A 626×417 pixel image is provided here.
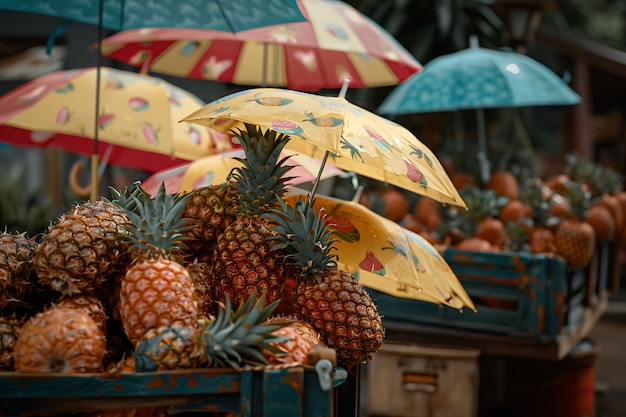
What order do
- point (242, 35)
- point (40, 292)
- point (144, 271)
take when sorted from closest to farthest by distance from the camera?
point (144, 271) < point (40, 292) < point (242, 35)

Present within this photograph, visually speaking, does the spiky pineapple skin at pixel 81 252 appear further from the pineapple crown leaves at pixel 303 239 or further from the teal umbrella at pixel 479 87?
the teal umbrella at pixel 479 87

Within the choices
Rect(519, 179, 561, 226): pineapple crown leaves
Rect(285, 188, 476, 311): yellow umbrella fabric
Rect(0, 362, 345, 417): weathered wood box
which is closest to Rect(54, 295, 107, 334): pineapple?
Rect(0, 362, 345, 417): weathered wood box

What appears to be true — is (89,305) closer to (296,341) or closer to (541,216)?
(296,341)

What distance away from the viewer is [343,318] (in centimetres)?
232

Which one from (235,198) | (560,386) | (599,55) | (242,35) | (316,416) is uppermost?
(599,55)

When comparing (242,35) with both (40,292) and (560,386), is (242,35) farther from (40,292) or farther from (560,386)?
(560,386)

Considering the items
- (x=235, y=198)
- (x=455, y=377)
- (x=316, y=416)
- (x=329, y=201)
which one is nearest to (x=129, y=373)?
(x=316, y=416)

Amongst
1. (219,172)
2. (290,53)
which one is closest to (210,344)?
(219,172)

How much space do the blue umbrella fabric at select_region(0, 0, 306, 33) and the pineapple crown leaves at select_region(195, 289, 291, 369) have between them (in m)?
1.70

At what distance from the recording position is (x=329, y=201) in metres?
3.22

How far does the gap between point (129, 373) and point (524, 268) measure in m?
3.65

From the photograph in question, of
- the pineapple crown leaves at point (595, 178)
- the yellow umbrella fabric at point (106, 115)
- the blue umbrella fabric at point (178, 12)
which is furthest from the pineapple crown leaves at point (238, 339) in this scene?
the pineapple crown leaves at point (595, 178)

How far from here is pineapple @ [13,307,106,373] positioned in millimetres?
1885

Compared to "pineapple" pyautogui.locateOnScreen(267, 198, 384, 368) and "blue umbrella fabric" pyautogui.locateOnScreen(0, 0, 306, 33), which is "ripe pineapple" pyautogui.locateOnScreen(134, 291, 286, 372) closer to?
"pineapple" pyautogui.locateOnScreen(267, 198, 384, 368)
